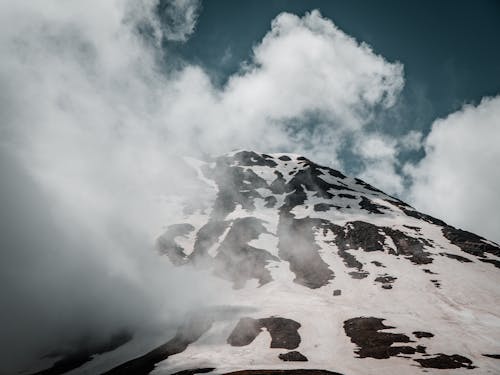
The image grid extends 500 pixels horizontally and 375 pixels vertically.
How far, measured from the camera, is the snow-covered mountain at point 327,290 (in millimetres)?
58469

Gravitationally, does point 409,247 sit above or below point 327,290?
above

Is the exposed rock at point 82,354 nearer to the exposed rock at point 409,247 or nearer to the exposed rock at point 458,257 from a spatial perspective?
the exposed rock at point 409,247

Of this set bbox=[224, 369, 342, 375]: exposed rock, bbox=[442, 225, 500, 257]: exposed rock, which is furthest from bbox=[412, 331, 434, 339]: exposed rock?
bbox=[442, 225, 500, 257]: exposed rock

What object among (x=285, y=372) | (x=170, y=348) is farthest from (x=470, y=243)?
(x=170, y=348)

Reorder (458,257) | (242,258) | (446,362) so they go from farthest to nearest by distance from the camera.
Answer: (242,258) < (458,257) < (446,362)

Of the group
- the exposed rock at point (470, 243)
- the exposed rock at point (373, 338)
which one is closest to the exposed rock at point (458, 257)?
the exposed rock at point (470, 243)

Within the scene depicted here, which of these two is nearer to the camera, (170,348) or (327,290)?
(170,348)

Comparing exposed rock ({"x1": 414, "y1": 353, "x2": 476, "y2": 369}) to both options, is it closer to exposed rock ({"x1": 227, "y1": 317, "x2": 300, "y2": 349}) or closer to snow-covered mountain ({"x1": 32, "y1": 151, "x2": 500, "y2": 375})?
snow-covered mountain ({"x1": 32, "y1": 151, "x2": 500, "y2": 375})

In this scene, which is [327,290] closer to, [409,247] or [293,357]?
[293,357]

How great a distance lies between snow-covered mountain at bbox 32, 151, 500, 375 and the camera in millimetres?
58469

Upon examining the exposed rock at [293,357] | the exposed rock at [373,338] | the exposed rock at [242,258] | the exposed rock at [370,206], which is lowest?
the exposed rock at [293,357]

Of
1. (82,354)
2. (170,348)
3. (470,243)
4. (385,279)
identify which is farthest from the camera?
(470,243)

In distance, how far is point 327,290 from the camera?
94000 millimetres

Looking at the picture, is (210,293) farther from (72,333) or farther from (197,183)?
(197,183)
